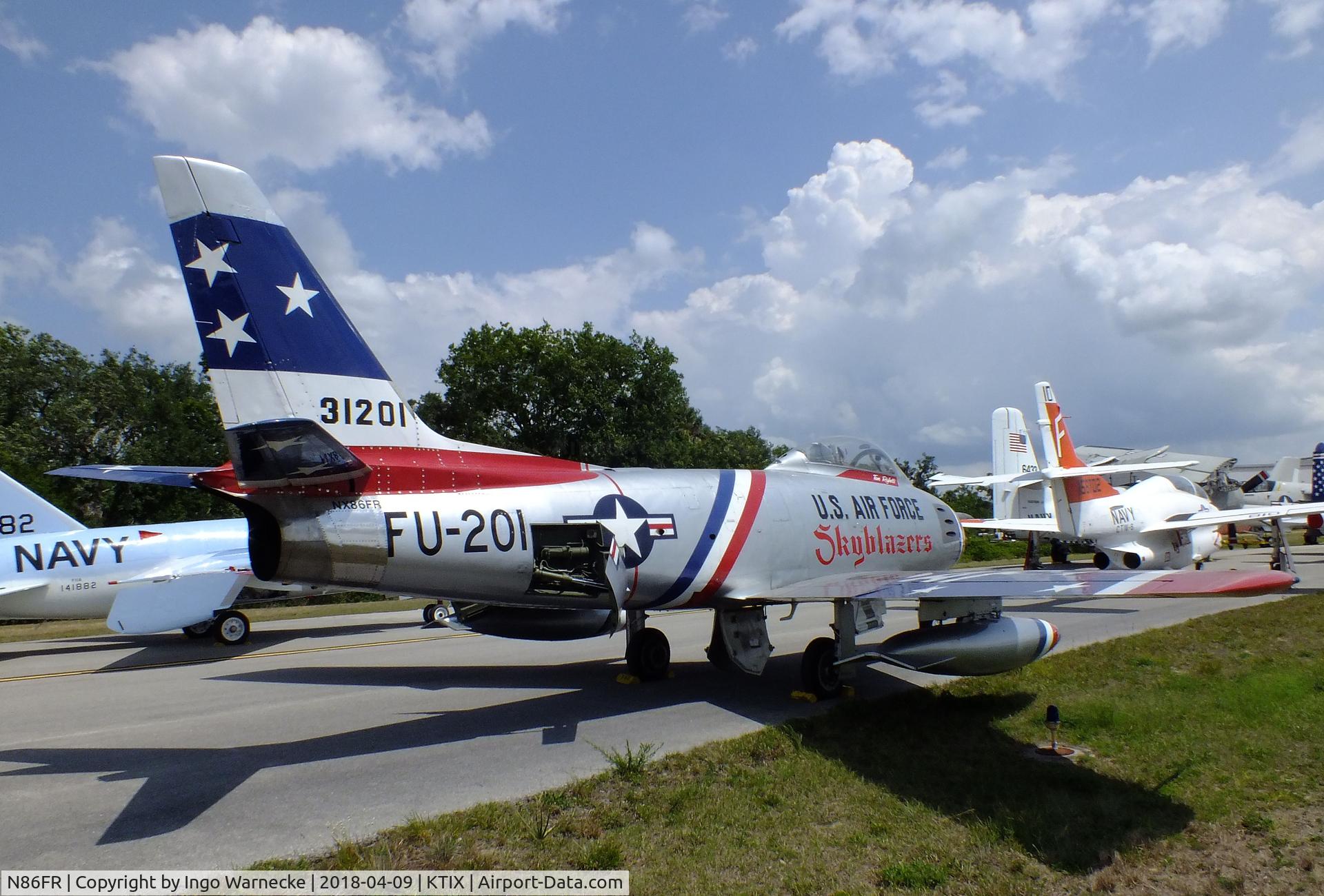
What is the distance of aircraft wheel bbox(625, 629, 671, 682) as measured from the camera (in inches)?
369

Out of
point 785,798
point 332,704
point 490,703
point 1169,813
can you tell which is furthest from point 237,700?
point 1169,813

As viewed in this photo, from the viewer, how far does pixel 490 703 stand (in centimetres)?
828

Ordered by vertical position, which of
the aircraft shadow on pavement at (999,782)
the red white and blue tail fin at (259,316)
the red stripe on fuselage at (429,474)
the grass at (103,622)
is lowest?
the aircraft shadow on pavement at (999,782)

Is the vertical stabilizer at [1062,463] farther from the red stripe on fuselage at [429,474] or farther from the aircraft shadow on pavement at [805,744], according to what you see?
the red stripe on fuselage at [429,474]

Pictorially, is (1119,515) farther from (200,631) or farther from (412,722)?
(200,631)

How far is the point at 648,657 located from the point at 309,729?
151 inches

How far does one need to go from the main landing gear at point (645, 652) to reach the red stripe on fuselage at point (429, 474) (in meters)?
2.56

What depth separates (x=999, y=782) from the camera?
18.0ft

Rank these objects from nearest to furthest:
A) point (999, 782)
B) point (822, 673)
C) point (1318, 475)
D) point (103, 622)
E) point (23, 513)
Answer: point (999, 782) < point (822, 673) < point (23, 513) < point (103, 622) < point (1318, 475)

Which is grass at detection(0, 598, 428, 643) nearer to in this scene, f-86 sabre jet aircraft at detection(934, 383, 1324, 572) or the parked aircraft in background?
f-86 sabre jet aircraft at detection(934, 383, 1324, 572)

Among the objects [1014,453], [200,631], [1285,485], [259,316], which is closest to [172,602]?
[200,631]

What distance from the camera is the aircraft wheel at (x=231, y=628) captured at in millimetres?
14039

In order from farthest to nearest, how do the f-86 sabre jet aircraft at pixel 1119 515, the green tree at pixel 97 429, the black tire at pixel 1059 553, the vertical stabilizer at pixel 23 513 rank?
the green tree at pixel 97 429 < the black tire at pixel 1059 553 < the f-86 sabre jet aircraft at pixel 1119 515 < the vertical stabilizer at pixel 23 513

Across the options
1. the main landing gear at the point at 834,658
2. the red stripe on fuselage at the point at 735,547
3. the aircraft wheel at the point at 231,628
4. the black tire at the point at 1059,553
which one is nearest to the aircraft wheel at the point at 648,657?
the red stripe on fuselage at the point at 735,547
